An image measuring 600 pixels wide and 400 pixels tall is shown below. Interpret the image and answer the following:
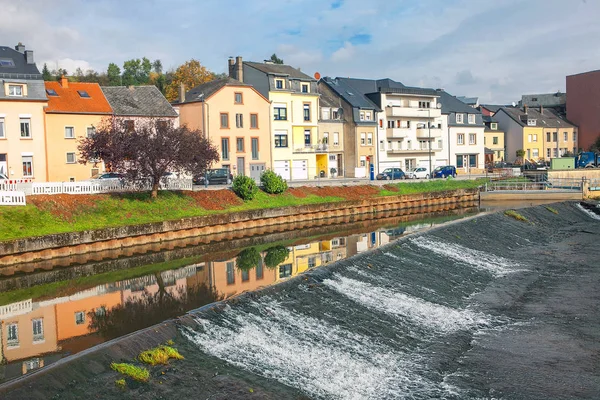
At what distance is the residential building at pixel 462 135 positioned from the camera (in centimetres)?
8725

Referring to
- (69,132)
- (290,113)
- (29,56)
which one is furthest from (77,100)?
(290,113)

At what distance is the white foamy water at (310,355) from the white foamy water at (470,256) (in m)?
13.6

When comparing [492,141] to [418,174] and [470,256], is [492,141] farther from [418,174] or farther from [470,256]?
[470,256]

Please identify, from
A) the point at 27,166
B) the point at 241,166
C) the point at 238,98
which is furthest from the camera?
the point at 241,166

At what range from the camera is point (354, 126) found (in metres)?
74.8

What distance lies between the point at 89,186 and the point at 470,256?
2342 centimetres

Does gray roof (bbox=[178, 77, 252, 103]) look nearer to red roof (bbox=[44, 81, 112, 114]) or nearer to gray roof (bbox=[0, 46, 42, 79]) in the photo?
red roof (bbox=[44, 81, 112, 114])

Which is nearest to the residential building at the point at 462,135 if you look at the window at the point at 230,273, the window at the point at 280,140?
the window at the point at 280,140

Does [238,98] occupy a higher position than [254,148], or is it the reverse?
[238,98]

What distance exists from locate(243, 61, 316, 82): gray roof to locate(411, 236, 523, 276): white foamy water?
40231 mm

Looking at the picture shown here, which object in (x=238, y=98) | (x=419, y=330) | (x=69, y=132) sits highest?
(x=238, y=98)

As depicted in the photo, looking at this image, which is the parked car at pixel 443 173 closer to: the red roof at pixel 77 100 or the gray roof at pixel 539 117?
the gray roof at pixel 539 117

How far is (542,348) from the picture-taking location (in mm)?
18344

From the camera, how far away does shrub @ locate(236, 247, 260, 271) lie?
27.6 m
